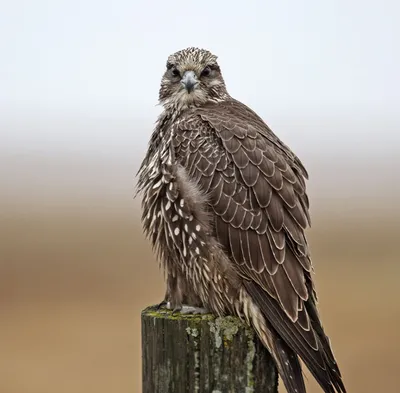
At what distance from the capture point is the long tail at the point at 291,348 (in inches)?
165

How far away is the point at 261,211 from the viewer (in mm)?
4828

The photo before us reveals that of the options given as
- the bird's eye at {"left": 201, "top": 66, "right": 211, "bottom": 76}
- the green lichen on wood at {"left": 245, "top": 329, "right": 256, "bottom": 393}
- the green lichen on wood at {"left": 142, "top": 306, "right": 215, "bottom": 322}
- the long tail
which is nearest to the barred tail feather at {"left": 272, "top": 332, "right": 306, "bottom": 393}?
the long tail

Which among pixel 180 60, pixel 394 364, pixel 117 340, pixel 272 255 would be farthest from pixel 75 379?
pixel 272 255

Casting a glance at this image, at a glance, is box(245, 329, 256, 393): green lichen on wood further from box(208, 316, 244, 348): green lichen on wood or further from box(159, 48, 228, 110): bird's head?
box(159, 48, 228, 110): bird's head

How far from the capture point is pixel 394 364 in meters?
10.6

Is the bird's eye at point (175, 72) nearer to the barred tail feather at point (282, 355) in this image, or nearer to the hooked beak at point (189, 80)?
the hooked beak at point (189, 80)

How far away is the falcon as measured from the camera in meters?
4.50

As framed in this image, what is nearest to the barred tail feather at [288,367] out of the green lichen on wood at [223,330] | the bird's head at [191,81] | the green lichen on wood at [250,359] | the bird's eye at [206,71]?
the green lichen on wood at [250,359]

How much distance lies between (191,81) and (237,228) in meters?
1.30

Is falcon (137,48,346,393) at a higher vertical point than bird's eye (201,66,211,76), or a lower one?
lower

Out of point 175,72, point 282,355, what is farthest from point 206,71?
point 282,355

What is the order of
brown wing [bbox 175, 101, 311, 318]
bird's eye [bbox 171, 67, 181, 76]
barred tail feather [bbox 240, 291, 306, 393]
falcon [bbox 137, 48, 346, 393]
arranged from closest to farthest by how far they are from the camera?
barred tail feather [bbox 240, 291, 306, 393] < falcon [bbox 137, 48, 346, 393] < brown wing [bbox 175, 101, 311, 318] < bird's eye [bbox 171, 67, 181, 76]

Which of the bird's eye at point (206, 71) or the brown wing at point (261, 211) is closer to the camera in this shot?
the brown wing at point (261, 211)

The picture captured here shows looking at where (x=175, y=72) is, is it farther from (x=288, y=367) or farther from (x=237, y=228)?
(x=288, y=367)
